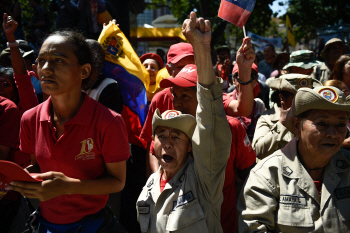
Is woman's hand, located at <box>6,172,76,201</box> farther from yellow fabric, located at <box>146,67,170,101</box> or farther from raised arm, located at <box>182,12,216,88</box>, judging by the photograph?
yellow fabric, located at <box>146,67,170,101</box>

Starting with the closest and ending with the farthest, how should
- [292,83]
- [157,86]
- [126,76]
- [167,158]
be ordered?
[167,158] → [292,83] → [126,76] → [157,86]

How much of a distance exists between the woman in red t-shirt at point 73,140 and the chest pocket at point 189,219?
41 cm

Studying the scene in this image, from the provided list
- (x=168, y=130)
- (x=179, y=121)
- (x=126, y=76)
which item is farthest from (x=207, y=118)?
(x=126, y=76)

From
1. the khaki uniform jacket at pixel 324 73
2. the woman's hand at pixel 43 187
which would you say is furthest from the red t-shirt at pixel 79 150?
the khaki uniform jacket at pixel 324 73

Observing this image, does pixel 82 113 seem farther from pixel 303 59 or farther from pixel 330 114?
pixel 303 59

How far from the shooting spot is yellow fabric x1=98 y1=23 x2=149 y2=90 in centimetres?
379

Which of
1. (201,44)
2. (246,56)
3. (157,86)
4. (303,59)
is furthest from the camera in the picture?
(303,59)

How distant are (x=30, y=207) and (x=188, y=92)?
2188 mm

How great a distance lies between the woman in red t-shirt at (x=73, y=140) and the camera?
2.01 metres

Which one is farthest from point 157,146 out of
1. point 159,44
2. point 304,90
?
point 159,44

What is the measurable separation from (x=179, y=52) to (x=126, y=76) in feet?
2.28

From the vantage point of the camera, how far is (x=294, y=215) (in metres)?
2.12

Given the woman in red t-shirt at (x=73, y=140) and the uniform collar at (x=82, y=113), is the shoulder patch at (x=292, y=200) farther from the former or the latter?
the uniform collar at (x=82, y=113)

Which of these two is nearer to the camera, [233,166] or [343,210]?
[343,210]
